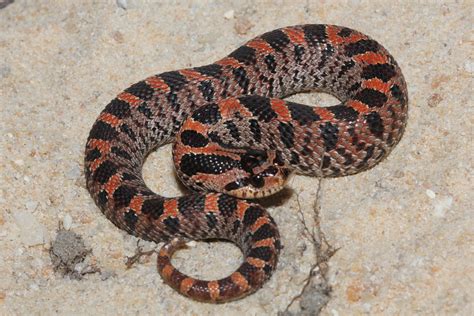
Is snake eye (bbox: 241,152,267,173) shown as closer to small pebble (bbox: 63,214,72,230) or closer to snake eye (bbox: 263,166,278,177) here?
snake eye (bbox: 263,166,278,177)

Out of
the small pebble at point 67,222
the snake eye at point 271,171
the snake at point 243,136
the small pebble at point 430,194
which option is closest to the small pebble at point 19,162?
the snake at point 243,136

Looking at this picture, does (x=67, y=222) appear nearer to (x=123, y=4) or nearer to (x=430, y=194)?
(x=123, y=4)

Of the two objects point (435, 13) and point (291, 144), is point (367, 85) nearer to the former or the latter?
point (291, 144)

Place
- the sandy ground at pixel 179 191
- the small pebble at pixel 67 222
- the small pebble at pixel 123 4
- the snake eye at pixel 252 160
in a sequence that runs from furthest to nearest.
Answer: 1. the small pebble at pixel 123 4
2. the small pebble at pixel 67 222
3. the snake eye at pixel 252 160
4. the sandy ground at pixel 179 191

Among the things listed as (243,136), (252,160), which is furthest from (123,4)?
(252,160)

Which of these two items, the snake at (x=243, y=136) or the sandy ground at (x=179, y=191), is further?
the snake at (x=243, y=136)

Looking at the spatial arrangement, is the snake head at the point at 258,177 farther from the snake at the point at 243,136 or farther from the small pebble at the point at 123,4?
the small pebble at the point at 123,4

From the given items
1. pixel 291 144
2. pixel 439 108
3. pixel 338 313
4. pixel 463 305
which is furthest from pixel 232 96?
pixel 463 305
